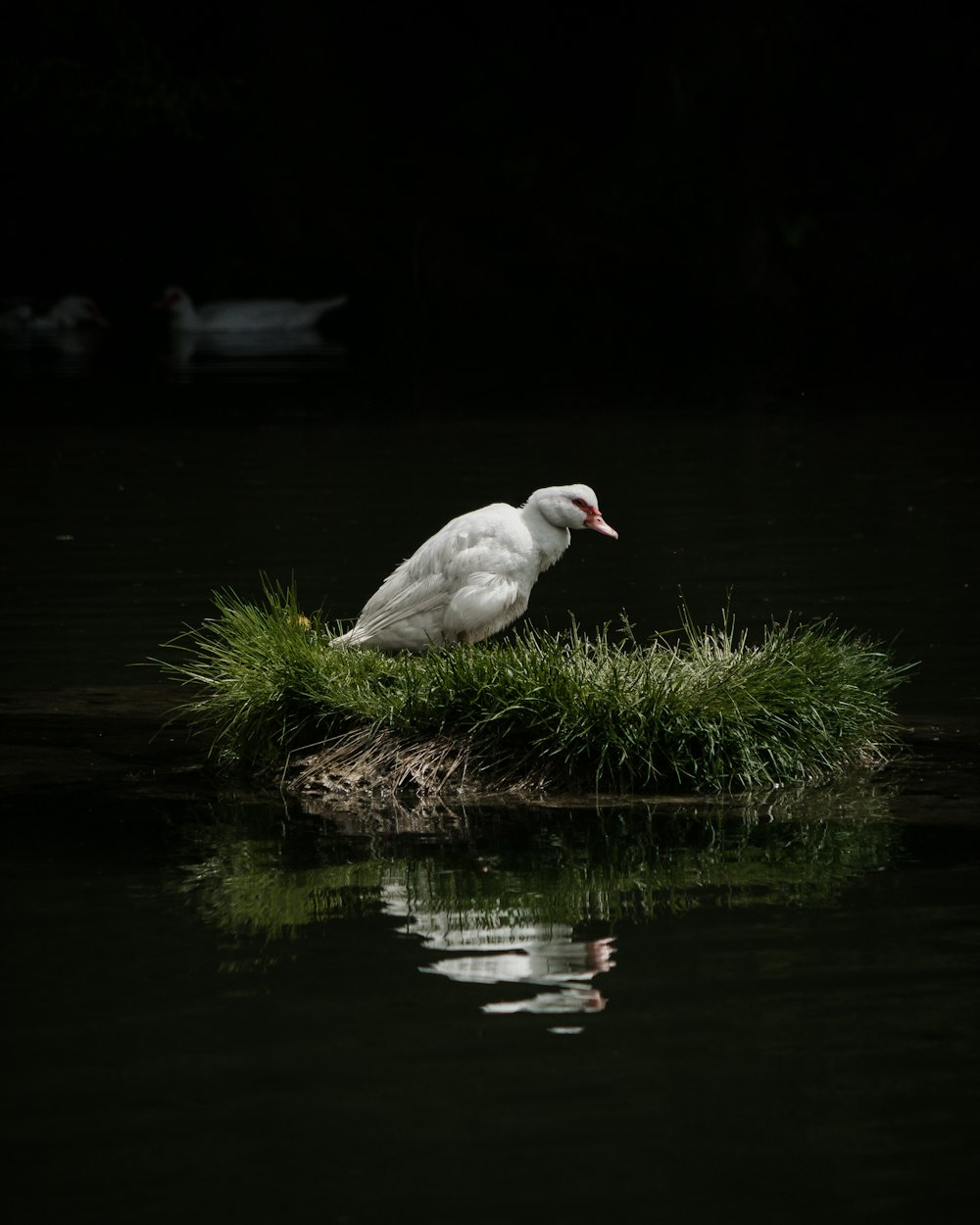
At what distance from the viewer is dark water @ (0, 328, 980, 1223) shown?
4.35 m

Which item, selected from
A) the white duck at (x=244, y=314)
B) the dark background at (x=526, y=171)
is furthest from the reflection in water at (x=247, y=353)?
the dark background at (x=526, y=171)

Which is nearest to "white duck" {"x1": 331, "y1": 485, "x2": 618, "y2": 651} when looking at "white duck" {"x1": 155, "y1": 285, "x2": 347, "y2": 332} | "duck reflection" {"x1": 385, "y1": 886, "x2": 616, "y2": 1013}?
"duck reflection" {"x1": 385, "y1": 886, "x2": 616, "y2": 1013}

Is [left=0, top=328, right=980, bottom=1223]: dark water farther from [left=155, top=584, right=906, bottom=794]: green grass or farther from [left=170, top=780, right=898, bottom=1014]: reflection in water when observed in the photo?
[left=155, top=584, right=906, bottom=794]: green grass

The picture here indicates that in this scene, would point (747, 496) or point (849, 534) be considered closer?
point (849, 534)

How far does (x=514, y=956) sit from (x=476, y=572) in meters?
2.71

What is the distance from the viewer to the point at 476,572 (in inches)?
324

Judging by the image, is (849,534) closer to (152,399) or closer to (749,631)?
(749,631)

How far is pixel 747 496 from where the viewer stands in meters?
15.8

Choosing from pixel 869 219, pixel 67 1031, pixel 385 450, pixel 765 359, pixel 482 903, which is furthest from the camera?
pixel 869 219

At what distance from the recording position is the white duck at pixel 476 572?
27.0 feet

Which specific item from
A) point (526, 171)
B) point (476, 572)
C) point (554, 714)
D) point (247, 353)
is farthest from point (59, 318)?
point (554, 714)

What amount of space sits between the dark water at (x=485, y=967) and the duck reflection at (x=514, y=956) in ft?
0.05

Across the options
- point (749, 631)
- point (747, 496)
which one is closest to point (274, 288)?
point (747, 496)

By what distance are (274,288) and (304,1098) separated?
3301 cm
